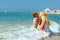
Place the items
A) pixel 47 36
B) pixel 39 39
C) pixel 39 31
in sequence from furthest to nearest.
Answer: pixel 39 31 < pixel 47 36 < pixel 39 39

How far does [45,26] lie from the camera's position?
839 cm

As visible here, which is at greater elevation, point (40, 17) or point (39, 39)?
point (40, 17)

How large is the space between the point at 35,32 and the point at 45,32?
2.02 ft

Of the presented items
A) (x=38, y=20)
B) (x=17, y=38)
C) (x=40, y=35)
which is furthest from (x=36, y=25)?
(x=17, y=38)

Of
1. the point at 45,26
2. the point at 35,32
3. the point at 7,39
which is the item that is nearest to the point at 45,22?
the point at 45,26

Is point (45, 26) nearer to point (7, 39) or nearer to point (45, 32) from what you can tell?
point (45, 32)

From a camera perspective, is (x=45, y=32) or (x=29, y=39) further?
(x=45, y=32)

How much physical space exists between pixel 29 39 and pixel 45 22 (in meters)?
1.20

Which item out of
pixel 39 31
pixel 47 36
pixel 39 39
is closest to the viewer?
pixel 39 39

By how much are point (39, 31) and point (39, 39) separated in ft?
3.86

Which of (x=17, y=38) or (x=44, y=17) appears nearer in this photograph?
(x=17, y=38)

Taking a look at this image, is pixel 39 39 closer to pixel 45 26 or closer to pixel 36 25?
pixel 45 26

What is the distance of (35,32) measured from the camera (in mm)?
8930

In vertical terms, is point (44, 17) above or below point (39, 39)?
above
